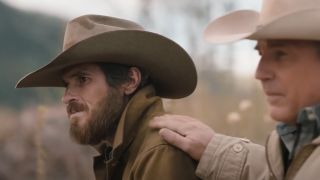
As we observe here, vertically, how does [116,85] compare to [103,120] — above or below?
above

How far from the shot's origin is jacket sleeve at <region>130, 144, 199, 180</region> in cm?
283

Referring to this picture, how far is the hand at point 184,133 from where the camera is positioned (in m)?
2.96

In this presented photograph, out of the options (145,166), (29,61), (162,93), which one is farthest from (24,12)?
(145,166)

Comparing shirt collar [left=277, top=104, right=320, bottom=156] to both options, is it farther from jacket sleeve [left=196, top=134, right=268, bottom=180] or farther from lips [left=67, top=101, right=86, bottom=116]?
lips [left=67, top=101, right=86, bottom=116]

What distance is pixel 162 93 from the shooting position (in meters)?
3.54

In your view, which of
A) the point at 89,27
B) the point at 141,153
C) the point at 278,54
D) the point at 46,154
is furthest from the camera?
the point at 46,154

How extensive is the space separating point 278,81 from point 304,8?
0.26 meters

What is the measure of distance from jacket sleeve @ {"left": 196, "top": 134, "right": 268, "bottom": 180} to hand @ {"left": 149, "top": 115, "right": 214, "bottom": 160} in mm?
32

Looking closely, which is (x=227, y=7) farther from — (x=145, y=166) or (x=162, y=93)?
(x=145, y=166)

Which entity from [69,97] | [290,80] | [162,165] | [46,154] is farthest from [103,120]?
[46,154]

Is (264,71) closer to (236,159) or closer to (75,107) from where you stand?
(236,159)

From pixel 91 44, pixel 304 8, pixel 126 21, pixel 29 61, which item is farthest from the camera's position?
pixel 29 61

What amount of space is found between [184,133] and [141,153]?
0.20 meters

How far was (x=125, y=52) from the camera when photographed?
3189mm
